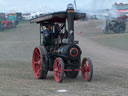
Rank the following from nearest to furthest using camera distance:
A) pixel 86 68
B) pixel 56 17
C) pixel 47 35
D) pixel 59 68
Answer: pixel 59 68, pixel 86 68, pixel 56 17, pixel 47 35

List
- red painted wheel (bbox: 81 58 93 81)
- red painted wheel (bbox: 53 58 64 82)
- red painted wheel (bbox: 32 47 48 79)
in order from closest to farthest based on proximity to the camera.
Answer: red painted wheel (bbox: 53 58 64 82) < red painted wheel (bbox: 81 58 93 81) < red painted wheel (bbox: 32 47 48 79)

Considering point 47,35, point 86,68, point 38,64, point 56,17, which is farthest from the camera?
point 38,64

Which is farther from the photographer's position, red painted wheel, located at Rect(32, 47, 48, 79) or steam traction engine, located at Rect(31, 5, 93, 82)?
red painted wheel, located at Rect(32, 47, 48, 79)

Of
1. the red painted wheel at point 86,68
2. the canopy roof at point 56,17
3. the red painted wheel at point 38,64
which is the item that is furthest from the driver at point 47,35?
the red painted wheel at point 86,68

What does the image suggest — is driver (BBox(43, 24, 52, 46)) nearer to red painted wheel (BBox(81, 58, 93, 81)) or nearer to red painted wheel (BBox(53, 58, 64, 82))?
red painted wheel (BBox(53, 58, 64, 82))

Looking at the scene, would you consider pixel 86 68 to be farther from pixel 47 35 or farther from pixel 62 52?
pixel 47 35

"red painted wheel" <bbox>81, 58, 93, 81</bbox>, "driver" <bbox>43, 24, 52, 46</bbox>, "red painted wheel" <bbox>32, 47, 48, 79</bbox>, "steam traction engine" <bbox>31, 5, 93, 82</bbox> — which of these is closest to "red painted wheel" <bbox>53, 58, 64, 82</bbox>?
"steam traction engine" <bbox>31, 5, 93, 82</bbox>

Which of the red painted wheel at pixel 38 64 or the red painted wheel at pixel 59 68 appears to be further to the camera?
the red painted wheel at pixel 38 64

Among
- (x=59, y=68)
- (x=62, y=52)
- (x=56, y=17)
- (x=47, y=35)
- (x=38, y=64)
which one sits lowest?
(x=38, y=64)

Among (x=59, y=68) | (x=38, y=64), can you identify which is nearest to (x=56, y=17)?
(x=59, y=68)

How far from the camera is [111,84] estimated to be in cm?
798

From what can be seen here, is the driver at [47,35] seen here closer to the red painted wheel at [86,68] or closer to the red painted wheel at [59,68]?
the red painted wheel at [59,68]

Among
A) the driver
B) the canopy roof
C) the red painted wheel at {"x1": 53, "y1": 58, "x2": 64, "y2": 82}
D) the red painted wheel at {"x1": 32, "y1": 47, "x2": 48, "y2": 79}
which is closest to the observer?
the red painted wheel at {"x1": 53, "y1": 58, "x2": 64, "y2": 82}

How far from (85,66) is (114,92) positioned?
190 cm
